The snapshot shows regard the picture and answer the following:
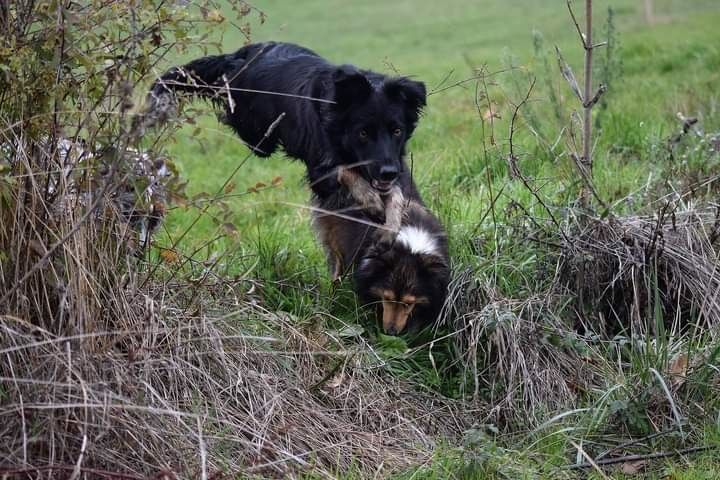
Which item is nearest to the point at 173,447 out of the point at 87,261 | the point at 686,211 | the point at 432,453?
the point at 87,261

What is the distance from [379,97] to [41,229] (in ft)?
8.26

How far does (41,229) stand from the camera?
3.70 meters

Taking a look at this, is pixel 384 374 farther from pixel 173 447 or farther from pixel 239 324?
pixel 173 447

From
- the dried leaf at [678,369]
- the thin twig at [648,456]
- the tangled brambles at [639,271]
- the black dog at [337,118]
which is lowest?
the thin twig at [648,456]

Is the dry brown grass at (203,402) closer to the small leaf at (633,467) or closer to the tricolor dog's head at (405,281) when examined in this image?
the tricolor dog's head at (405,281)

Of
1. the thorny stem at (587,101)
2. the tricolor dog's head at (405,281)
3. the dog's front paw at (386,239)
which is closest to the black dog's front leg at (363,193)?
the dog's front paw at (386,239)

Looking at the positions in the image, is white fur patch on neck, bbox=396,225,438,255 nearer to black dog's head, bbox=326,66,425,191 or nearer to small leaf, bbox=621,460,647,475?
black dog's head, bbox=326,66,425,191

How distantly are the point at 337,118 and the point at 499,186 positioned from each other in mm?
1393

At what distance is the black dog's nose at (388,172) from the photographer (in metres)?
5.54

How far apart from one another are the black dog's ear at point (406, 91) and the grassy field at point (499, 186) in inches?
7.9

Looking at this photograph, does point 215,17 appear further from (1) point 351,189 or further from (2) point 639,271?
(2) point 639,271

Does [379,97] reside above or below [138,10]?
below

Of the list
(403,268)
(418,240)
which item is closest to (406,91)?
(418,240)

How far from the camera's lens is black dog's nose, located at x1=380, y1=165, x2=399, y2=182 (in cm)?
554
